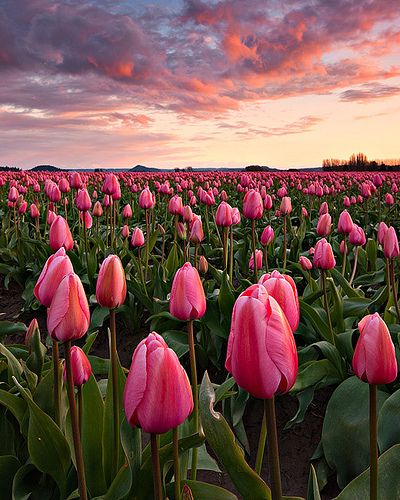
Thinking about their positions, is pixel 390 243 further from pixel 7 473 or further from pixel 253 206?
pixel 7 473

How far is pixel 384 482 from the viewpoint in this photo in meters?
1.74

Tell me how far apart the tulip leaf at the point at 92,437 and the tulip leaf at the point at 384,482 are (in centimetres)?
94

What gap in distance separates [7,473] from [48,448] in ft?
1.13

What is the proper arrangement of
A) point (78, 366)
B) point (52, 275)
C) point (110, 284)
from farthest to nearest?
1. point (78, 366)
2. point (110, 284)
3. point (52, 275)

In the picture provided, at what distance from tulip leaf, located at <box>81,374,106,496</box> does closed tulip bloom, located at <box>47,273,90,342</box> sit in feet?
2.63

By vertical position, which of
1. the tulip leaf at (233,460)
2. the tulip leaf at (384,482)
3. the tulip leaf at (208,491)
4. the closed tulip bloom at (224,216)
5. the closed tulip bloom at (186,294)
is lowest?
the tulip leaf at (208,491)

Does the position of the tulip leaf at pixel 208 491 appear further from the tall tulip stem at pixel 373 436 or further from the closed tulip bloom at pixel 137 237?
the closed tulip bloom at pixel 137 237

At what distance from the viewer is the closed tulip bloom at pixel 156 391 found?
3.80 feet

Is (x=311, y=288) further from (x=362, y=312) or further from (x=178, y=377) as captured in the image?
(x=178, y=377)

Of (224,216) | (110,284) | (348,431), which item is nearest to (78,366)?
(110,284)

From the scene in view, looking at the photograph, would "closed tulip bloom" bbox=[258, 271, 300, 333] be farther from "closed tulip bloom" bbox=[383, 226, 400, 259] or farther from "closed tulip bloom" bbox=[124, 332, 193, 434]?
"closed tulip bloom" bbox=[383, 226, 400, 259]

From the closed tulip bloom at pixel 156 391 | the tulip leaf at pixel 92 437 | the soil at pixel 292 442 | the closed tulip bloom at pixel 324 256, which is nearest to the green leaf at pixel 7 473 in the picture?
the tulip leaf at pixel 92 437

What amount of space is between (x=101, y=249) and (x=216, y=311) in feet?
8.75

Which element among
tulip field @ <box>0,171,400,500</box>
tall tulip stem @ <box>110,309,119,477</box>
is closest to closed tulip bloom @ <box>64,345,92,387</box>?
tulip field @ <box>0,171,400,500</box>
